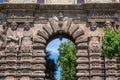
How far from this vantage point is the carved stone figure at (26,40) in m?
26.7

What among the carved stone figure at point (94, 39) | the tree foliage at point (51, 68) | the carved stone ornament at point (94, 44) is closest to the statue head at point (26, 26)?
the carved stone figure at point (94, 39)

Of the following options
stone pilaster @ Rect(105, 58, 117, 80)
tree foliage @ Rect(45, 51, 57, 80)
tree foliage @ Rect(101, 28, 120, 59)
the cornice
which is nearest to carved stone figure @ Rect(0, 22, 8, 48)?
the cornice

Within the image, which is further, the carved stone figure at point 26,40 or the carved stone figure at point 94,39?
the carved stone figure at point 26,40

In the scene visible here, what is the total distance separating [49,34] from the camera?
27297 millimetres

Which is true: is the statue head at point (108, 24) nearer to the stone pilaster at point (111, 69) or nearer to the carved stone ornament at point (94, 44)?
the carved stone ornament at point (94, 44)

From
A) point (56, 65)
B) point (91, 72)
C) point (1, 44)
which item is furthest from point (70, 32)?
point (56, 65)

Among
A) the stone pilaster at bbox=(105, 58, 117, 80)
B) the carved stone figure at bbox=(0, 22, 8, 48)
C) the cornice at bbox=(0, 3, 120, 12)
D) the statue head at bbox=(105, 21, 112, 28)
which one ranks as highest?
the cornice at bbox=(0, 3, 120, 12)

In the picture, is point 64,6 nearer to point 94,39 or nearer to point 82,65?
point 94,39

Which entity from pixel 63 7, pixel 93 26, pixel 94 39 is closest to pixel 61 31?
pixel 63 7

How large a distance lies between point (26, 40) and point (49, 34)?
174 centimetres

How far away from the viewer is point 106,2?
27.7 metres

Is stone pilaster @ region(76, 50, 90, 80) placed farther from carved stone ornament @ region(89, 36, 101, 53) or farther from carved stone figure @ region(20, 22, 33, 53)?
carved stone figure @ region(20, 22, 33, 53)

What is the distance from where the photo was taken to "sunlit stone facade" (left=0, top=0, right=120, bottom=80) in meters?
26.3

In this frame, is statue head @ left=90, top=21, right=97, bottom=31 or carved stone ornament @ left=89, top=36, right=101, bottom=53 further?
statue head @ left=90, top=21, right=97, bottom=31
